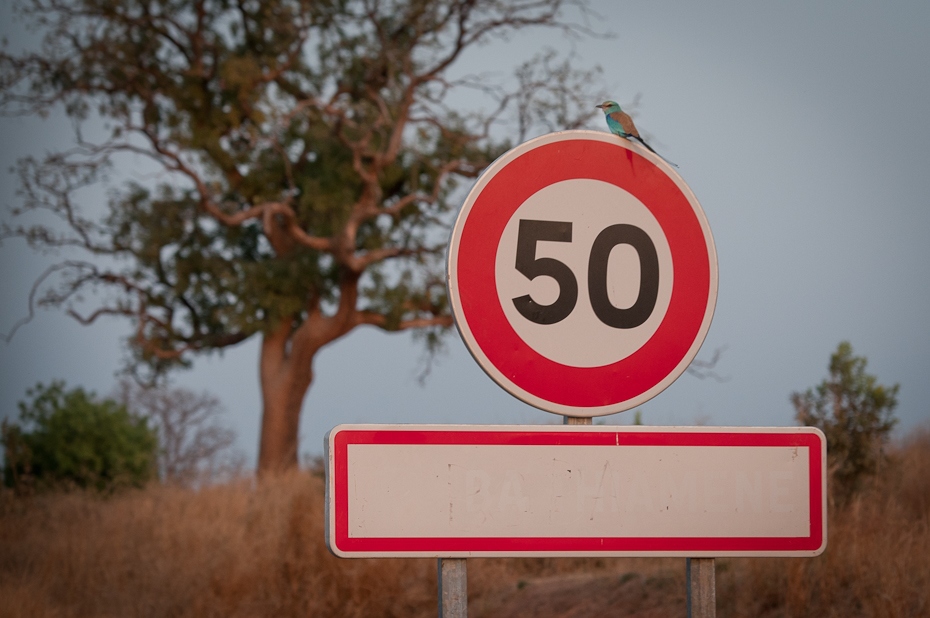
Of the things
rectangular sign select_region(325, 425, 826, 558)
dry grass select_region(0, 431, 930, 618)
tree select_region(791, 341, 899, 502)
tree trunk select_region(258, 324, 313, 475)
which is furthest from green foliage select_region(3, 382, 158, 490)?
rectangular sign select_region(325, 425, 826, 558)

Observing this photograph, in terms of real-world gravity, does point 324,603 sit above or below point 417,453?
below

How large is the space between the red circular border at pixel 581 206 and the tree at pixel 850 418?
569cm

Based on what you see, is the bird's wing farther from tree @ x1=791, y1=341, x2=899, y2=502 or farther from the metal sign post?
tree @ x1=791, y1=341, x2=899, y2=502

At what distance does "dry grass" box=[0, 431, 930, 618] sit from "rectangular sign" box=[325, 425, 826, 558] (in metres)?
2.62

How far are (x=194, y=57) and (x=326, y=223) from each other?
3.65 m

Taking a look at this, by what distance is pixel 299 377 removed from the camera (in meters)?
15.8

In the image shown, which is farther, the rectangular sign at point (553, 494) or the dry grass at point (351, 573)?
the dry grass at point (351, 573)

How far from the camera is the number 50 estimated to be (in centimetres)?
212

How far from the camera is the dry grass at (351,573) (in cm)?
482

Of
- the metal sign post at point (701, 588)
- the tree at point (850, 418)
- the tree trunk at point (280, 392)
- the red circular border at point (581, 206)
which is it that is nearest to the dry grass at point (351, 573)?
the tree at point (850, 418)

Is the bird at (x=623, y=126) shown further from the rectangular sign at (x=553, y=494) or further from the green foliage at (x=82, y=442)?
the green foliage at (x=82, y=442)

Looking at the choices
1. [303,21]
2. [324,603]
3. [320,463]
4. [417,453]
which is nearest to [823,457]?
[417,453]

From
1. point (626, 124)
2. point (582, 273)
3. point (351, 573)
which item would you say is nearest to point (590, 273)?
point (582, 273)

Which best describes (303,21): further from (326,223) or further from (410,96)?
(326,223)
